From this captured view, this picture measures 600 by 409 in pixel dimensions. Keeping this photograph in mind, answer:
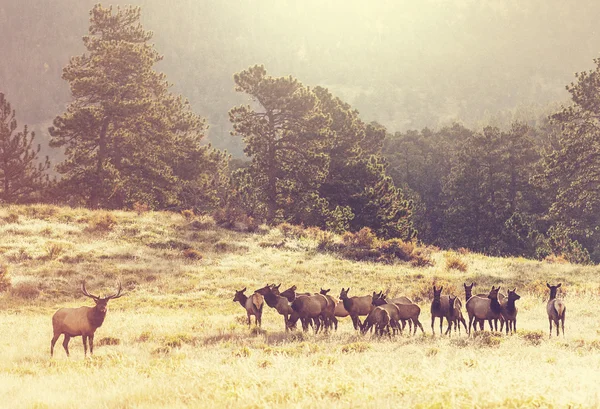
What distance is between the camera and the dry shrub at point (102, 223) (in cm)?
3142

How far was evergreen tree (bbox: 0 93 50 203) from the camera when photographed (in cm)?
4459

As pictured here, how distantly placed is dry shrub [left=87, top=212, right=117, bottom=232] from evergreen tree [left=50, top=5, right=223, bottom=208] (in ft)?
25.5

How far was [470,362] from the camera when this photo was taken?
9367mm

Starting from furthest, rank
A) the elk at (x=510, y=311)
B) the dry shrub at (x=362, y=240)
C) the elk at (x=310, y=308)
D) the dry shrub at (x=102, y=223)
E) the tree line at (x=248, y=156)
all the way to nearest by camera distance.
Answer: the tree line at (x=248, y=156), the dry shrub at (x=362, y=240), the dry shrub at (x=102, y=223), the elk at (x=310, y=308), the elk at (x=510, y=311)

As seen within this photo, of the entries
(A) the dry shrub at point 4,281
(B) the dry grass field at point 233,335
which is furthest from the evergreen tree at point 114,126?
(A) the dry shrub at point 4,281

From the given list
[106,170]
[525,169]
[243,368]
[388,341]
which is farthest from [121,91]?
[525,169]

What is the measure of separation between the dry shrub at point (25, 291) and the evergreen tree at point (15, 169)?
84.7 ft

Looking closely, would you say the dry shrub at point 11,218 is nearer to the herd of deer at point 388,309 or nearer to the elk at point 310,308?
the herd of deer at point 388,309

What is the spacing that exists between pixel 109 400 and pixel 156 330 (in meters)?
7.92

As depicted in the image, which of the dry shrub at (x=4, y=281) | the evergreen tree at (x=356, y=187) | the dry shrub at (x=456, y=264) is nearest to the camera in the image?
the dry shrub at (x=4, y=281)

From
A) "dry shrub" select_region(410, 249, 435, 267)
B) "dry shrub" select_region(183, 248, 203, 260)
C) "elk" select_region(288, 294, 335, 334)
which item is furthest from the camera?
"dry shrub" select_region(410, 249, 435, 267)

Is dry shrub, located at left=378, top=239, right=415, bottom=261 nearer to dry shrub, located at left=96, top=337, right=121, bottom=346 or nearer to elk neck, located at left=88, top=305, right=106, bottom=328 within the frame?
dry shrub, located at left=96, top=337, right=121, bottom=346

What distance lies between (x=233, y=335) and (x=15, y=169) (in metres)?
39.2

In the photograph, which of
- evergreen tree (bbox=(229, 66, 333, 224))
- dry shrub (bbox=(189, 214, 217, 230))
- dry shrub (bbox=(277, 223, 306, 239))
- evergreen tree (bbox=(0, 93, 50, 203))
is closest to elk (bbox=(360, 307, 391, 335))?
dry shrub (bbox=(277, 223, 306, 239))
